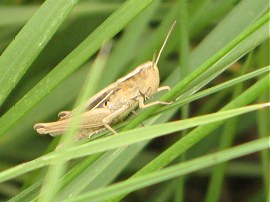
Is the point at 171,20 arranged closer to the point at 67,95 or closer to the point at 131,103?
the point at 131,103

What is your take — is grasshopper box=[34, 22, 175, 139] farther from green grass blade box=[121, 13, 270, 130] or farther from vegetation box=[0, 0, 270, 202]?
green grass blade box=[121, 13, 270, 130]

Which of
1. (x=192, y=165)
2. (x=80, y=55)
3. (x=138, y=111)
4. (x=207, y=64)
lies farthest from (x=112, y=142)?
(x=138, y=111)

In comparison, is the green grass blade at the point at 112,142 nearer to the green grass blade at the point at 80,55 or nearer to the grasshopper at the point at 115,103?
the green grass blade at the point at 80,55

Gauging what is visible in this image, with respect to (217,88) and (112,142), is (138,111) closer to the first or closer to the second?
(217,88)

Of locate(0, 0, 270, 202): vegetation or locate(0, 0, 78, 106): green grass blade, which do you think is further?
locate(0, 0, 78, 106): green grass blade

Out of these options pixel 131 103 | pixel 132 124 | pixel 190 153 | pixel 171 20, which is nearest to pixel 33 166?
pixel 132 124

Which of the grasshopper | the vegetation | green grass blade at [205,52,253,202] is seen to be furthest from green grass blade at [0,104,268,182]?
green grass blade at [205,52,253,202]
